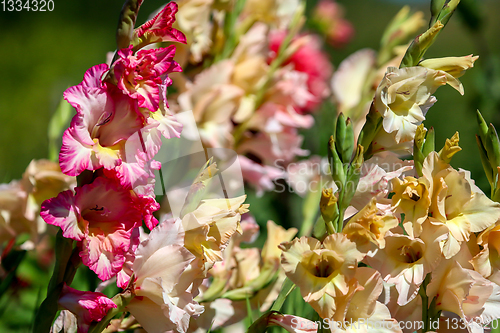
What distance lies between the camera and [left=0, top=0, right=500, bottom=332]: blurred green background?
41.1 inches

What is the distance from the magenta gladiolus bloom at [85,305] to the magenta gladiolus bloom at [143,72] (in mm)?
145

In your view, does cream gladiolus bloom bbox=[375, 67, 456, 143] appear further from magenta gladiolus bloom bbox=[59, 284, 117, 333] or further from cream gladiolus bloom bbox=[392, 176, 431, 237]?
magenta gladiolus bloom bbox=[59, 284, 117, 333]

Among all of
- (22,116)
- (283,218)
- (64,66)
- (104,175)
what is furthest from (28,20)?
(104,175)

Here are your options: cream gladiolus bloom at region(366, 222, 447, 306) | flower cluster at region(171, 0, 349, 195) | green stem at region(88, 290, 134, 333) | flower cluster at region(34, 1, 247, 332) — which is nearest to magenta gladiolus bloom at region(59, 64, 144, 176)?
flower cluster at region(34, 1, 247, 332)

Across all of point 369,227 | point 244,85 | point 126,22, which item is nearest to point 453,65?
point 369,227

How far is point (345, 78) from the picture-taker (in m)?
0.88

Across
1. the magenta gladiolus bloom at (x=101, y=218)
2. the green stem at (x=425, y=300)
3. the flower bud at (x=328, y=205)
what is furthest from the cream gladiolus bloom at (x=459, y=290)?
the magenta gladiolus bloom at (x=101, y=218)

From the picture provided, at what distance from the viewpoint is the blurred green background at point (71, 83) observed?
41.1 inches

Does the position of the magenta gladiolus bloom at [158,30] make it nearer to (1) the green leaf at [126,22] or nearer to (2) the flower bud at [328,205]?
(1) the green leaf at [126,22]

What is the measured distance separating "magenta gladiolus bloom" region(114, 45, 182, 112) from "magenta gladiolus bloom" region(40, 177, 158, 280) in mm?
66

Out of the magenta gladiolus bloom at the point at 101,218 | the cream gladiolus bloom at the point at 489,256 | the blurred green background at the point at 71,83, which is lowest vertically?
the blurred green background at the point at 71,83

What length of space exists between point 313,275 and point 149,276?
4.9 inches

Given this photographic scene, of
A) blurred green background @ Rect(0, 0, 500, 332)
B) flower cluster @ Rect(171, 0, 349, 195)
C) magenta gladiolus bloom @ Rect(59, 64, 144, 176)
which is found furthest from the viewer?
blurred green background @ Rect(0, 0, 500, 332)

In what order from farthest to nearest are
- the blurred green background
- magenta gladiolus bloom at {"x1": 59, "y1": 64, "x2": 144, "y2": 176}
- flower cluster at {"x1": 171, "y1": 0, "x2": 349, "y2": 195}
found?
the blurred green background
flower cluster at {"x1": 171, "y1": 0, "x2": 349, "y2": 195}
magenta gladiolus bloom at {"x1": 59, "y1": 64, "x2": 144, "y2": 176}
